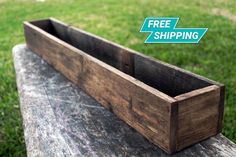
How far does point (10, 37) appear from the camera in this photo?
19.7 ft

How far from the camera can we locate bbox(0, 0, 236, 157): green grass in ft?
10.1

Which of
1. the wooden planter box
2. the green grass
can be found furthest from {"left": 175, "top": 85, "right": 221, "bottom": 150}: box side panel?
the green grass

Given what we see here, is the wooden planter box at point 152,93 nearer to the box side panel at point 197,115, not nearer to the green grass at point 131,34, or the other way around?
the box side panel at point 197,115

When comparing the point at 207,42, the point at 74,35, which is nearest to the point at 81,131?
the point at 74,35

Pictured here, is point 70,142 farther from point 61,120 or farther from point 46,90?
point 46,90

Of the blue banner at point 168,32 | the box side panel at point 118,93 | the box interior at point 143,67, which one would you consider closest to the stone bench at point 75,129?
the box side panel at point 118,93

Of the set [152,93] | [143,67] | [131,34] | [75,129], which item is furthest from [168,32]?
[131,34]

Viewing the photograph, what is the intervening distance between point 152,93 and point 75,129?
0.49 m

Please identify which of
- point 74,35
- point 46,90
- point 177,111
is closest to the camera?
point 177,111

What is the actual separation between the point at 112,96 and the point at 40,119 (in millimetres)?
422

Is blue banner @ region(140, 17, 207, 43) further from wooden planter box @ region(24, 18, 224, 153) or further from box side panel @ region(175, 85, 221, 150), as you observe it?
box side panel @ region(175, 85, 221, 150)

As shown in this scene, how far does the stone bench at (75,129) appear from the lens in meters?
1.55

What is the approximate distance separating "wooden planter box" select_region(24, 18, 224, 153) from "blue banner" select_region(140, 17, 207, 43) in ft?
0.51

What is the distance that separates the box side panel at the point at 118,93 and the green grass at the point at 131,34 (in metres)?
0.85
